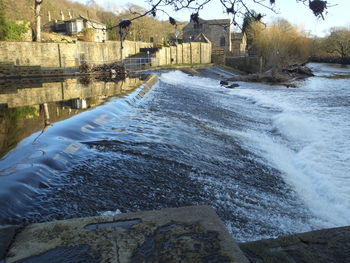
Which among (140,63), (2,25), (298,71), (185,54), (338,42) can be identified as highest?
(338,42)

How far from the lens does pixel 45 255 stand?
6.93 feet

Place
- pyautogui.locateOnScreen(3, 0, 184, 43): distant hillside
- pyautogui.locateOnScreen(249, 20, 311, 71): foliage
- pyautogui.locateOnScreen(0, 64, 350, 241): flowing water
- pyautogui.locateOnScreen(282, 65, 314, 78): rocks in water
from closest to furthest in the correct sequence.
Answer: pyautogui.locateOnScreen(0, 64, 350, 241): flowing water
pyautogui.locateOnScreen(282, 65, 314, 78): rocks in water
pyautogui.locateOnScreen(3, 0, 184, 43): distant hillside
pyautogui.locateOnScreen(249, 20, 311, 71): foliage

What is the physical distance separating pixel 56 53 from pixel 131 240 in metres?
26.4

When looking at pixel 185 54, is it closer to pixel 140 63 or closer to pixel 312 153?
pixel 140 63

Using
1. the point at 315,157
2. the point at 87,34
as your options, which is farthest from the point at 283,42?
the point at 315,157

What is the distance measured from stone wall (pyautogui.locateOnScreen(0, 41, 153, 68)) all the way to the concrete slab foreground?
23.4 metres

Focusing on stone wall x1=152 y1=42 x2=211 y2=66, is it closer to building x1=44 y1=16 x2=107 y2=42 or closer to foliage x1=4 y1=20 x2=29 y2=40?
building x1=44 y1=16 x2=107 y2=42

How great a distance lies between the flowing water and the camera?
383cm

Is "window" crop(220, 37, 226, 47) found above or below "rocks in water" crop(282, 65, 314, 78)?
above

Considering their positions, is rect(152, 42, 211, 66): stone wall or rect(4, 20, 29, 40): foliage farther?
rect(152, 42, 211, 66): stone wall

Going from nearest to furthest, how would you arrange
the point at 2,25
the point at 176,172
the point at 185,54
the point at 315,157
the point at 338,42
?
the point at 176,172 < the point at 315,157 < the point at 2,25 < the point at 185,54 < the point at 338,42

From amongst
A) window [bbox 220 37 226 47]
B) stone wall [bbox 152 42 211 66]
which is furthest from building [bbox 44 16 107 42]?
window [bbox 220 37 226 47]

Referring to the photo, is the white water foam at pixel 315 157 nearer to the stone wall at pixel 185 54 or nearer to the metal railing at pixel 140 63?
the metal railing at pixel 140 63

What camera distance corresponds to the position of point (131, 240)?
2.25 m
